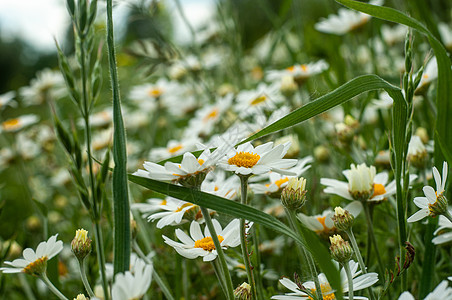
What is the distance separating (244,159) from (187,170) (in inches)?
2.4

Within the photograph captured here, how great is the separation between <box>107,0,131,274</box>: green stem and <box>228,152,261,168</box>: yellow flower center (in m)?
0.10

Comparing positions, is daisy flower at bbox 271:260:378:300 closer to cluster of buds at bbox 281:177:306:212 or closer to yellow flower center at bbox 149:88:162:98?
cluster of buds at bbox 281:177:306:212

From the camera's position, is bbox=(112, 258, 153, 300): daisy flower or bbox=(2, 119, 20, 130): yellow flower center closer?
bbox=(112, 258, 153, 300): daisy flower

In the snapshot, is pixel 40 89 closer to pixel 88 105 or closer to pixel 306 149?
pixel 306 149

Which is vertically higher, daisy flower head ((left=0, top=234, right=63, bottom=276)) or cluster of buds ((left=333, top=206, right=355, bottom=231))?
daisy flower head ((left=0, top=234, right=63, bottom=276))

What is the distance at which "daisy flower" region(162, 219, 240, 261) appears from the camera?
43cm

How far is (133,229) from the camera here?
0.55m

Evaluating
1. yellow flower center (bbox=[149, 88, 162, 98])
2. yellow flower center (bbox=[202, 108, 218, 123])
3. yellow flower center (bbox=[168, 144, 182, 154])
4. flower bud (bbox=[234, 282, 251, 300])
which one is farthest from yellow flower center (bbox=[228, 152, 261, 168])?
yellow flower center (bbox=[149, 88, 162, 98])

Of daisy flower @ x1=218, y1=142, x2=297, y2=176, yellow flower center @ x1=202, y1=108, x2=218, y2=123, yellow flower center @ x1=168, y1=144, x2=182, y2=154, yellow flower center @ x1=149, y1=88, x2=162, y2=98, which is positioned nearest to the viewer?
daisy flower @ x1=218, y1=142, x2=297, y2=176

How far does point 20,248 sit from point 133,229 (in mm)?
392

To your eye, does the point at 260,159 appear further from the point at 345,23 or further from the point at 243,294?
the point at 345,23

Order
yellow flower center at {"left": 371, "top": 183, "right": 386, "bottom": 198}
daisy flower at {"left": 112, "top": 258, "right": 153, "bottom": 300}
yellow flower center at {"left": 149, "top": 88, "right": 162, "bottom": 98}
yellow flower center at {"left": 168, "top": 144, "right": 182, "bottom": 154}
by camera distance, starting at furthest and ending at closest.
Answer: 1. yellow flower center at {"left": 149, "top": 88, "right": 162, "bottom": 98}
2. yellow flower center at {"left": 168, "top": 144, "right": 182, "bottom": 154}
3. yellow flower center at {"left": 371, "top": 183, "right": 386, "bottom": 198}
4. daisy flower at {"left": 112, "top": 258, "right": 153, "bottom": 300}

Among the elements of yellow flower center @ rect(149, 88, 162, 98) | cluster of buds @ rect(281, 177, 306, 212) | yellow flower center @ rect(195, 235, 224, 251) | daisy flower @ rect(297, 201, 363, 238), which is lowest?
daisy flower @ rect(297, 201, 363, 238)

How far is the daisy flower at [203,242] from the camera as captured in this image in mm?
431
